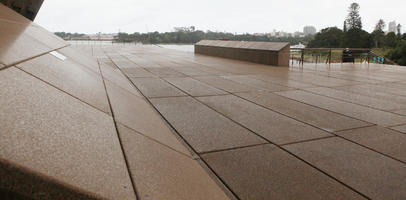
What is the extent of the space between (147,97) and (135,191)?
200 inches

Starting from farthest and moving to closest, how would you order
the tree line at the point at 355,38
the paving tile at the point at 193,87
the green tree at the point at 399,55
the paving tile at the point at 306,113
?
the tree line at the point at 355,38
the green tree at the point at 399,55
the paving tile at the point at 193,87
the paving tile at the point at 306,113

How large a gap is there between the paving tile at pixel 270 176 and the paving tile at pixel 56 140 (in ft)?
4.23

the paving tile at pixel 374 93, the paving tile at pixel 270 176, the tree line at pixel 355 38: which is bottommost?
the paving tile at pixel 270 176

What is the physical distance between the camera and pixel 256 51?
1694cm

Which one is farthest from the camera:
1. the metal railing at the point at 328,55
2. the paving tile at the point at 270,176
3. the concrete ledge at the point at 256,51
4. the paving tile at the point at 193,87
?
the metal railing at the point at 328,55

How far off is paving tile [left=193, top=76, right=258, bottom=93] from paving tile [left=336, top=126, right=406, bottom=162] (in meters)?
3.81

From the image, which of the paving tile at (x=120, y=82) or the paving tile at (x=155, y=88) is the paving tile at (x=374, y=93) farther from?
the paving tile at (x=120, y=82)

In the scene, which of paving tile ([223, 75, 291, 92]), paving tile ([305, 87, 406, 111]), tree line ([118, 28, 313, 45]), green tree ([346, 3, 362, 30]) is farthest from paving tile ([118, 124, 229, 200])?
green tree ([346, 3, 362, 30])

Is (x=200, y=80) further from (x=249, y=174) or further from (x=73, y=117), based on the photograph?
(x=73, y=117)

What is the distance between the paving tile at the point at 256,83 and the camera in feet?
28.8

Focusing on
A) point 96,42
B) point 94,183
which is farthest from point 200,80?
point 96,42

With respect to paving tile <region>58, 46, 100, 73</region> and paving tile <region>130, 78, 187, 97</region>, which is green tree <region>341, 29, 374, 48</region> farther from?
paving tile <region>58, 46, 100, 73</region>

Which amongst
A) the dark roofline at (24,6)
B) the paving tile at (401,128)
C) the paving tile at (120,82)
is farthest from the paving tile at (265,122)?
the dark roofline at (24,6)

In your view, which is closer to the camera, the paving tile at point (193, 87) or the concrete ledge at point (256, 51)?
the paving tile at point (193, 87)
